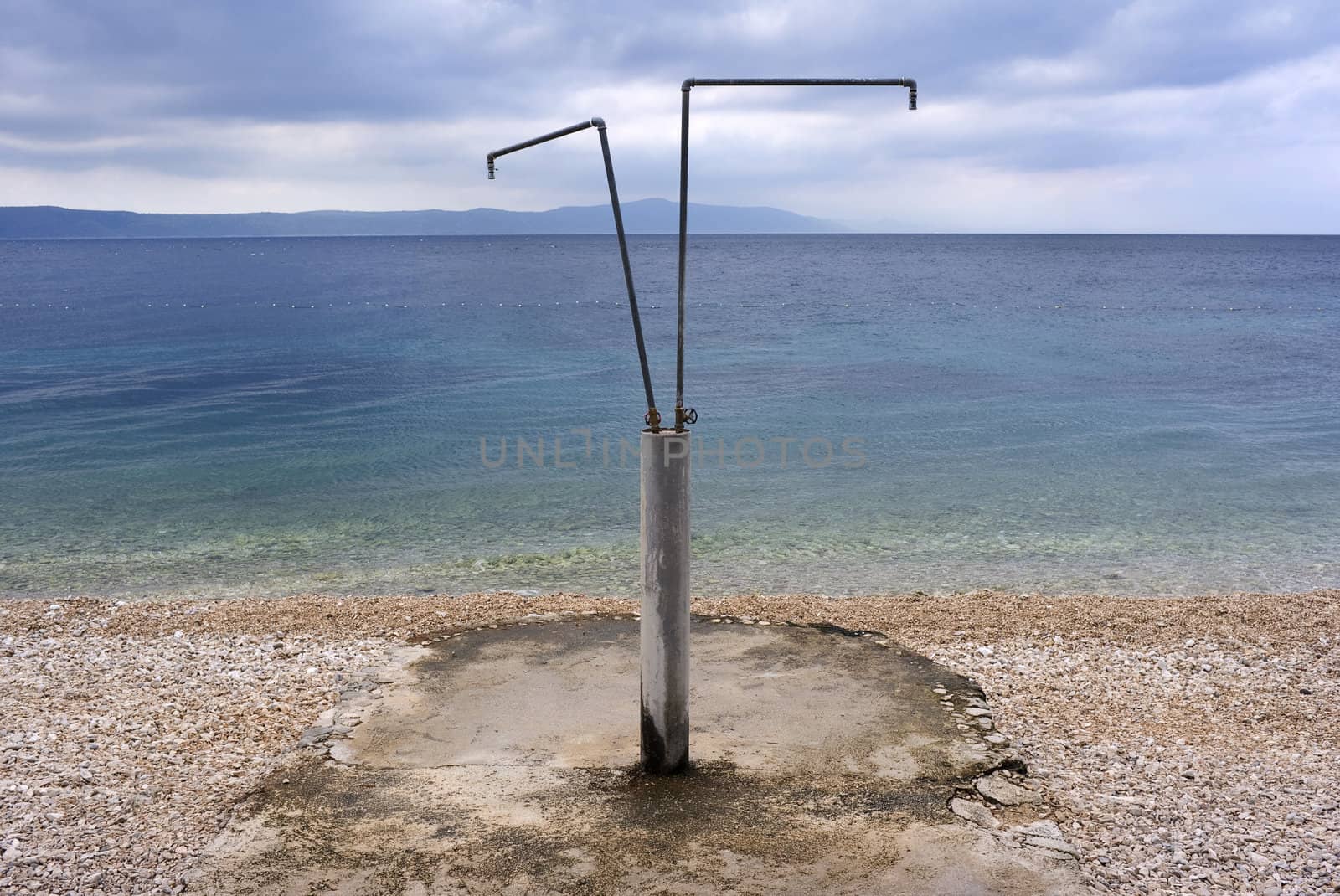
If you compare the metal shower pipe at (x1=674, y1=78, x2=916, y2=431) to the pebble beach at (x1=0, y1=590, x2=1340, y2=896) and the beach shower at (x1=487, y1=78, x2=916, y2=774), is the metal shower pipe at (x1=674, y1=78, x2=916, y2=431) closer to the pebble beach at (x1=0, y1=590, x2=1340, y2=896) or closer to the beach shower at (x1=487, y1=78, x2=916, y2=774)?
the beach shower at (x1=487, y1=78, x2=916, y2=774)

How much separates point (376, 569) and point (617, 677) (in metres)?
6.60

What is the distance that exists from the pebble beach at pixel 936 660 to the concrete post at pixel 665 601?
2229 millimetres

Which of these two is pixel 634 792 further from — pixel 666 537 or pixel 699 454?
pixel 699 454

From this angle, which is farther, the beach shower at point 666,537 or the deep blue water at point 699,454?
the deep blue water at point 699,454

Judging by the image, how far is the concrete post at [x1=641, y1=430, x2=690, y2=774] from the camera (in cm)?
576

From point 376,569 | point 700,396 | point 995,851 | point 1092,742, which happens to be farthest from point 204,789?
point 700,396

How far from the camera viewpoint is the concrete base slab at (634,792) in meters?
5.25

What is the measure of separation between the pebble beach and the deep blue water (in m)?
2.33

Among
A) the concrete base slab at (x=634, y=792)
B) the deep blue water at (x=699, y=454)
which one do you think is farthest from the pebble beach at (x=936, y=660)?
the deep blue water at (x=699, y=454)

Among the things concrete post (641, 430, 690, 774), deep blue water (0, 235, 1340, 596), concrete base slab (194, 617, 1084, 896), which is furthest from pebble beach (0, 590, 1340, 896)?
deep blue water (0, 235, 1340, 596)

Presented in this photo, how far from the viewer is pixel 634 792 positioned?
6.05 m

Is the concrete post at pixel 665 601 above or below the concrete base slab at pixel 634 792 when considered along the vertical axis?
above

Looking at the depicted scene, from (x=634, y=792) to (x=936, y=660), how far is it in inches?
148

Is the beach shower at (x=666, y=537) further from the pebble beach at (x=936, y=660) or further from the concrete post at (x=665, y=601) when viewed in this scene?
the pebble beach at (x=936, y=660)
